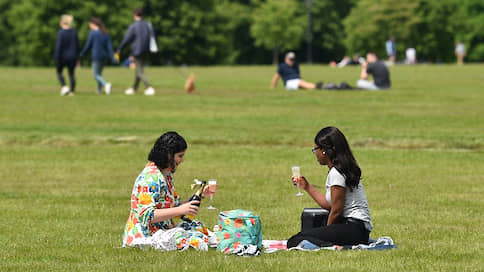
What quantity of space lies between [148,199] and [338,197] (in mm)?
1705

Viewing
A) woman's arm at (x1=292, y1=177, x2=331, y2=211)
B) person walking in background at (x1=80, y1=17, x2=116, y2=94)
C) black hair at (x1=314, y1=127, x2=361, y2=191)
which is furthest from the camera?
person walking in background at (x1=80, y1=17, x2=116, y2=94)

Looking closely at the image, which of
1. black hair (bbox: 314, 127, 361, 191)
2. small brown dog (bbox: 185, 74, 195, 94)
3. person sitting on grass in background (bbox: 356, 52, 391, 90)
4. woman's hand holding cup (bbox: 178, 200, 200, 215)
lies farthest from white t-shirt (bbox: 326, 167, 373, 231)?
person sitting on grass in background (bbox: 356, 52, 391, 90)

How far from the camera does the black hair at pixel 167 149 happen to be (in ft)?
27.1

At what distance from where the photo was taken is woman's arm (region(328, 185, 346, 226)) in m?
8.41

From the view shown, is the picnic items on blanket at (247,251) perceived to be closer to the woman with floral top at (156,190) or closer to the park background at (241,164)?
the park background at (241,164)

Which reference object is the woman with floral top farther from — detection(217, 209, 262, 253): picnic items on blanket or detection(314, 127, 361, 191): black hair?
detection(314, 127, 361, 191): black hair

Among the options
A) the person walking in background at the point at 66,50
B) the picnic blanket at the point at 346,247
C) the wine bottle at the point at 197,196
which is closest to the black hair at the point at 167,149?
the wine bottle at the point at 197,196

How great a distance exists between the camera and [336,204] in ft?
27.8

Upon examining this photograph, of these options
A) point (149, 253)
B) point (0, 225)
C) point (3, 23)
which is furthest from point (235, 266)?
point (3, 23)

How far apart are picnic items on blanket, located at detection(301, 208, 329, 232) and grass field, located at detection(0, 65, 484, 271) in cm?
61

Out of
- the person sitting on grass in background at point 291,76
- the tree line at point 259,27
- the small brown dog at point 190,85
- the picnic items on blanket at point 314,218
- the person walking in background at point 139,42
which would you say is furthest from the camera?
the tree line at point 259,27

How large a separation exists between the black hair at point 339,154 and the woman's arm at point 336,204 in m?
0.10

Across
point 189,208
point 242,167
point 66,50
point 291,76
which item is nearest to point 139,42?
point 66,50

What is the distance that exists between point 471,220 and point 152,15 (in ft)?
272
